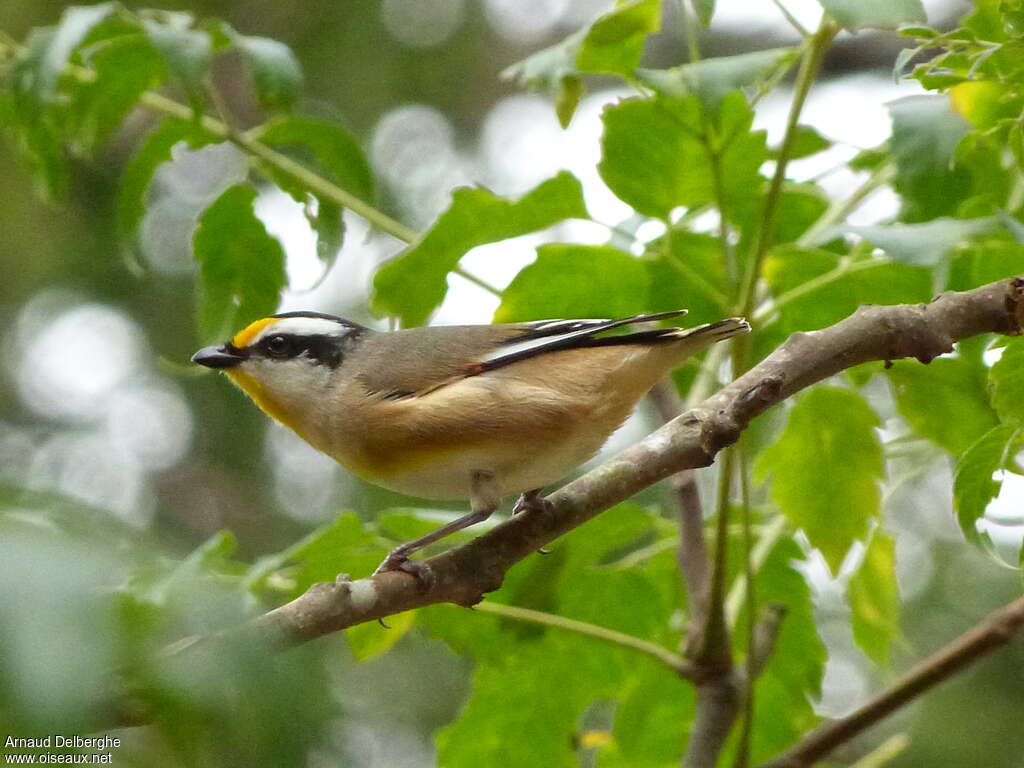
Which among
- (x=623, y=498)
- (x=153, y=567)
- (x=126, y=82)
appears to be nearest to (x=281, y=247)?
(x=126, y=82)

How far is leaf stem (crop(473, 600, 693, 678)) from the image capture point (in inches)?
112

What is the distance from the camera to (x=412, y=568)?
237 cm

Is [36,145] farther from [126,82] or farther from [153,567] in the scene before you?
[153,567]

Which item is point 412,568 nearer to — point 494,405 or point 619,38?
point 494,405

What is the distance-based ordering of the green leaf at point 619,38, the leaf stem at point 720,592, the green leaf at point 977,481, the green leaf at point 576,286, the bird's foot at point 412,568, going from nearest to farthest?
the green leaf at point 977,481, the bird's foot at point 412,568, the green leaf at point 619,38, the leaf stem at point 720,592, the green leaf at point 576,286

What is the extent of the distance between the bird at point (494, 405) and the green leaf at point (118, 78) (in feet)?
2.21

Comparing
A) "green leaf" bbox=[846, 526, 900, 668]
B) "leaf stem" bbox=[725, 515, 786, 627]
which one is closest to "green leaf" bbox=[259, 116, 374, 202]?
"leaf stem" bbox=[725, 515, 786, 627]

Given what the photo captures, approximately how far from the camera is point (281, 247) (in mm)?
3053

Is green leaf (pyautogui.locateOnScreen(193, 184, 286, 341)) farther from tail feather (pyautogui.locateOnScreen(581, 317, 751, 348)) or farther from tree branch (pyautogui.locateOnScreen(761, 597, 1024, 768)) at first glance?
tree branch (pyautogui.locateOnScreen(761, 597, 1024, 768))

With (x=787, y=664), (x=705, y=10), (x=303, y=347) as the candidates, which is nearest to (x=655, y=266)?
(x=705, y=10)

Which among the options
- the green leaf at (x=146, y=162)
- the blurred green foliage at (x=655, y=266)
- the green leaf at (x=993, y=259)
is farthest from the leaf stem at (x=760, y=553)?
the green leaf at (x=146, y=162)

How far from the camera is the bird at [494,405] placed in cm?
310

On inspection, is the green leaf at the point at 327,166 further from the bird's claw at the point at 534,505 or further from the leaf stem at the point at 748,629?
the leaf stem at the point at 748,629

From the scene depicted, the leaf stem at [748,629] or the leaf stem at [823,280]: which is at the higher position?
the leaf stem at [823,280]
